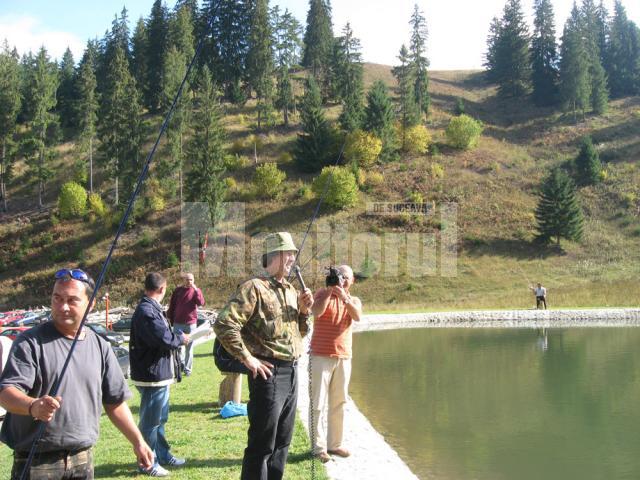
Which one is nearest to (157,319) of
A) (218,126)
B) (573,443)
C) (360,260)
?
(573,443)

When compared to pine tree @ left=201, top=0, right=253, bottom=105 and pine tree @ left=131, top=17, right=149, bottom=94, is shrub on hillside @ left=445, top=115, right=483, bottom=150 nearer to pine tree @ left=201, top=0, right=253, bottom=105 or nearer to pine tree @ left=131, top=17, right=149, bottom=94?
pine tree @ left=201, top=0, right=253, bottom=105

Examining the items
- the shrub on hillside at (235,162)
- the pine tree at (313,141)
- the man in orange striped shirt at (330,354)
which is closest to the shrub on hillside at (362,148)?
the pine tree at (313,141)

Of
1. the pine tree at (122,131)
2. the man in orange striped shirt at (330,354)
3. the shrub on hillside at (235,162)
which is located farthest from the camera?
the shrub on hillside at (235,162)

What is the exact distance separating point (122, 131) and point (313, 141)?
17025mm

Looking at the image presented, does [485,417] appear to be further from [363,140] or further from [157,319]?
[363,140]

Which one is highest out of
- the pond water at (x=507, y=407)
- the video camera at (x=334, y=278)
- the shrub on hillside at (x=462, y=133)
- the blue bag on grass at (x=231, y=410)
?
the shrub on hillside at (x=462, y=133)

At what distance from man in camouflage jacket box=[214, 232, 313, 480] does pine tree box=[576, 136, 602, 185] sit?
57.8 metres

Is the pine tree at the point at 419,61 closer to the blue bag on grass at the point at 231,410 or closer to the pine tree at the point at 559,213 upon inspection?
the pine tree at the point at 559,213

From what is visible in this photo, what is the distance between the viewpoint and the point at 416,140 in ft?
196

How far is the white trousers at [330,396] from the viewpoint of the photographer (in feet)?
20.6

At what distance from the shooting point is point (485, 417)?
9891 mm

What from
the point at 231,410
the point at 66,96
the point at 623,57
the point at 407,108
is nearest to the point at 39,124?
the point at 66,96

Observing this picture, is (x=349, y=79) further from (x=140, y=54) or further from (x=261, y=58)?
(x=140, y=54)

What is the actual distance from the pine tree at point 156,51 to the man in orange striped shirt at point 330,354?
63.1 m
